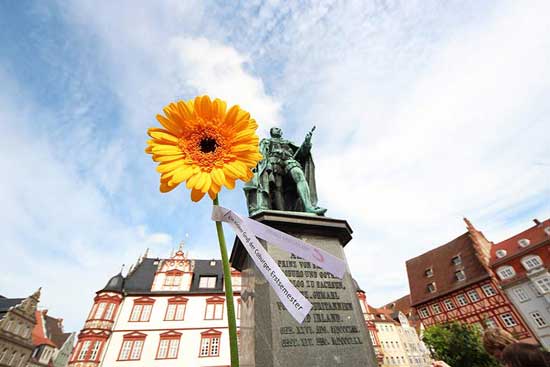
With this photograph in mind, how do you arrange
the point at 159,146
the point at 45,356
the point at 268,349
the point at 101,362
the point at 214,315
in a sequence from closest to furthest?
the point at 159,146
the point at 268,349
the point at 101,362
the point at 214,315
the point at 45,356

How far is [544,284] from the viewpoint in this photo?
24875 millimetres

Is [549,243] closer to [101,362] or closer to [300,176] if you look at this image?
[300,176]

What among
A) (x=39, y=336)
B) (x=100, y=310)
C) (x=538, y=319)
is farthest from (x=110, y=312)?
(x=538, y=319)

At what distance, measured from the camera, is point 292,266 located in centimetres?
280

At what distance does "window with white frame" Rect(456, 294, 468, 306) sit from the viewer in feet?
97.3

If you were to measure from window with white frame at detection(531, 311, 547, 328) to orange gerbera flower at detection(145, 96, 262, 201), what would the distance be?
1444 inches

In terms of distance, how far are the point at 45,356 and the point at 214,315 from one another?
2768cm

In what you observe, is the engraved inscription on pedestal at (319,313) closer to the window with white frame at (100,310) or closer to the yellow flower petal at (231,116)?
the yellow flower petal at (231,116)

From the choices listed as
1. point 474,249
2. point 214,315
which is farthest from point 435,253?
point 214,315

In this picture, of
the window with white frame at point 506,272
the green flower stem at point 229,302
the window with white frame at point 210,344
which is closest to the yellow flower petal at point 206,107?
the green flower stem at point 229,302

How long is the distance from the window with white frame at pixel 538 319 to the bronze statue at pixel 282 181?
34.1 m

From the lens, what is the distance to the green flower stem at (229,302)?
72 cm

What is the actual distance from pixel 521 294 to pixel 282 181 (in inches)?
1398

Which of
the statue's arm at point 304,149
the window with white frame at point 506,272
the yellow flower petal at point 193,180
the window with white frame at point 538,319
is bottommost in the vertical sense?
the yellow flower petal at point 193,180
